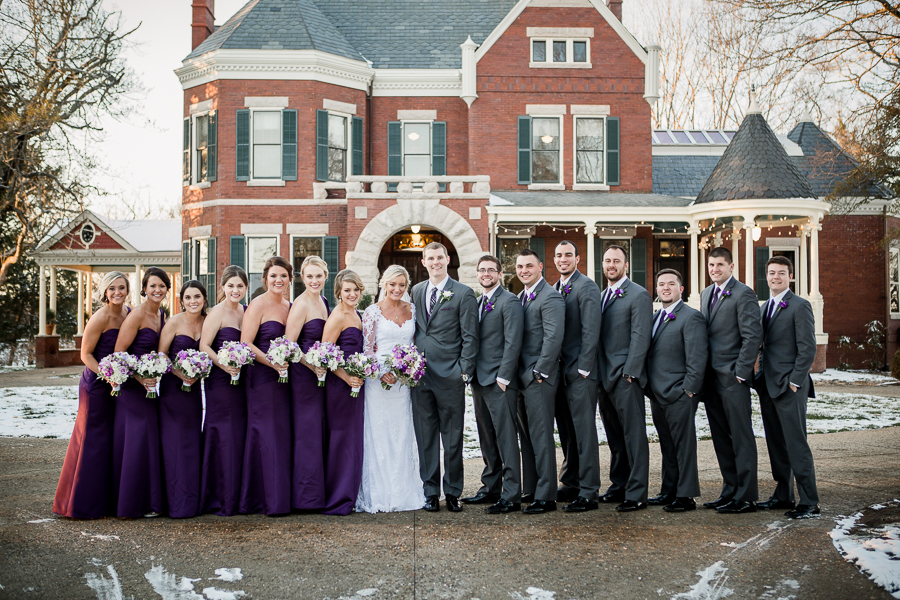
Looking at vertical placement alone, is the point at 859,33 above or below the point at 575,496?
above

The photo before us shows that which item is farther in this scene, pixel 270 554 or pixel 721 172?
pixel 721 172

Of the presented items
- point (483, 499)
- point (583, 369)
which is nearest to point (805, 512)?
point (583, 369)

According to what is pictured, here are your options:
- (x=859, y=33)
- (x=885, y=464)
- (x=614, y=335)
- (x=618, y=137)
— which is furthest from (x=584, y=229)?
(x=614, y=335)

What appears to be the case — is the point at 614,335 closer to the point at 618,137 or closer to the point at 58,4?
the point at 618,137

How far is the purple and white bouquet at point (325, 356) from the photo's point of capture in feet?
18.2

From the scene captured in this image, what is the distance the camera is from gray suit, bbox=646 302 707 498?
18.6 ft

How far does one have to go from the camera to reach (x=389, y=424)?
591 centimetres

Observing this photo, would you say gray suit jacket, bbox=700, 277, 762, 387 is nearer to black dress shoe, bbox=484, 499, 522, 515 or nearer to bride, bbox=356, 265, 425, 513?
black dress shoe, bbox=484, 499, 522, 515

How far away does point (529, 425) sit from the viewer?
5809 mm

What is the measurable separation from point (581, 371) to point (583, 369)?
0.08 feet

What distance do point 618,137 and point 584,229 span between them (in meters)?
2.61

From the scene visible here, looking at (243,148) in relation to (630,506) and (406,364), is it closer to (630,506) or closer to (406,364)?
(406,364)

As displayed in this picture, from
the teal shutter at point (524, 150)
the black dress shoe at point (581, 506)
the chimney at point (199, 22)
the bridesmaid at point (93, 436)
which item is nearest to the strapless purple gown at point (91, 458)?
the bridesmaid at point (93, 436)


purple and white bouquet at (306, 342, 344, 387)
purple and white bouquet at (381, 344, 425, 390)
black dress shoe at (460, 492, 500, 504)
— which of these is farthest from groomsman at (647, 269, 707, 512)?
purple and white bouquet at (306, 342, 344, 387)
